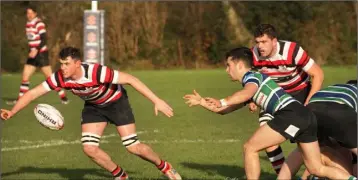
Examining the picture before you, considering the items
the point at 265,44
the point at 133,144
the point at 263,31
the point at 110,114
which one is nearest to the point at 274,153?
the point at 265,44

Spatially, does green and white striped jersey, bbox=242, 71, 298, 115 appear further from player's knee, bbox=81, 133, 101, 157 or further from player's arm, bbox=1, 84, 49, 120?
player's arm, bbox=1, 84, 49, 120

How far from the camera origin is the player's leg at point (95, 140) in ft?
30.1

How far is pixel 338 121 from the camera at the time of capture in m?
7.30

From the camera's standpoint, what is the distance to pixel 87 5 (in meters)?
34.8

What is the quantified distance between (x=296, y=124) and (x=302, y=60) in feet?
6.14

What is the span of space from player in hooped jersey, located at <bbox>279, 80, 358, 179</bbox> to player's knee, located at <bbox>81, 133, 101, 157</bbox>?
2.72 meters

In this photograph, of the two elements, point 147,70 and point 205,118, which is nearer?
point 205,118

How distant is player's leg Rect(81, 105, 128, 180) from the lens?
918cm

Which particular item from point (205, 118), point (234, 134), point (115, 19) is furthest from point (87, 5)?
point (234, 134)

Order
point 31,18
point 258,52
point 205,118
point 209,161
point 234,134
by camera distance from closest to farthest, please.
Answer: point 258,52, point 209,161, point 234,134, point 205,118, point 31,18

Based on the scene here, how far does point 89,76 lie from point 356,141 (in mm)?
3012

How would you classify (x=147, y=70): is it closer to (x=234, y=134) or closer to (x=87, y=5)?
(x=87, y=5)

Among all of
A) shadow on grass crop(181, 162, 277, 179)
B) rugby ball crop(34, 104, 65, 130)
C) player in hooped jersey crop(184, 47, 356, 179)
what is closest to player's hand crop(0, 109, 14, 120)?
rugby ball crop(34, 104, 65, 130)

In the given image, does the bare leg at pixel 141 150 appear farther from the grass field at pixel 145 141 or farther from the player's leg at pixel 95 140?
the grass field at pixel 145 141
